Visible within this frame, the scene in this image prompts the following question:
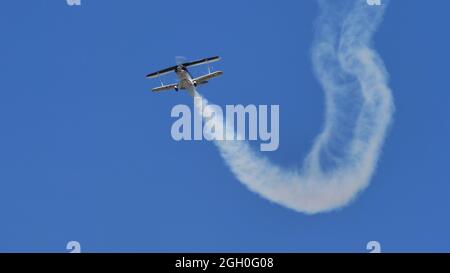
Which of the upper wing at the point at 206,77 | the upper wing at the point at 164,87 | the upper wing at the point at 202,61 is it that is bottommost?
the upper wing at the point at 206,77

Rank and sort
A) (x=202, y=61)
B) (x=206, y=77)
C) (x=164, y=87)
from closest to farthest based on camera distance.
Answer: (x=206, y=77)
(x=202, y=61)
(x=164, y=87)

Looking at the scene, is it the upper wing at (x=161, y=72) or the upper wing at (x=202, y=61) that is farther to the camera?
the upper wing at (x=161, y=72)

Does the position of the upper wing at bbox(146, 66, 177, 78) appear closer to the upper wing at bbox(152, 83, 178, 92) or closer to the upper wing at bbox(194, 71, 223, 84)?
the upper wing at bbox(152, 83, 178, 92)

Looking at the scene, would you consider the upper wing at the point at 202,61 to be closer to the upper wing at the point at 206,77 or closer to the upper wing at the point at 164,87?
the upper wing at the point at 206,77

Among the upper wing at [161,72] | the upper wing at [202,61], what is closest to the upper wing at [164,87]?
the upper wing at [161,72]

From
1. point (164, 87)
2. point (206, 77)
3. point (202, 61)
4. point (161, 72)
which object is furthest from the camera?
point (164, 87)

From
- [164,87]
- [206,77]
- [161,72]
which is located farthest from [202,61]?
[164,87]

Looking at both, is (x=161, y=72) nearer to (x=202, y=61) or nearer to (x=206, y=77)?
(x=202, y=61)

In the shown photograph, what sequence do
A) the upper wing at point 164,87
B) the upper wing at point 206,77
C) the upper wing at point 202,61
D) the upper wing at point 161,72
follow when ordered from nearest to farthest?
the upper wing at point 206,77, the upper wing at point 202,61, the upper wing at point 161,72, the upper wing at point 164,87

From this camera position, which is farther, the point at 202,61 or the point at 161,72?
the point at 161,72

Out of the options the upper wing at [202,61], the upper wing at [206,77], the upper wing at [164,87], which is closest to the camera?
the upper wing at [206,77]

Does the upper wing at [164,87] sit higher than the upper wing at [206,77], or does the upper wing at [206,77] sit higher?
the upper wing at [164,87]
